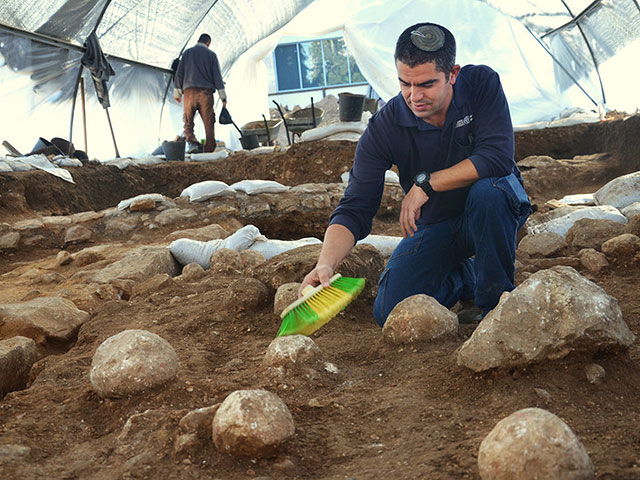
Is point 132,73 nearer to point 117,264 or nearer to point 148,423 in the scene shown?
point 117,264

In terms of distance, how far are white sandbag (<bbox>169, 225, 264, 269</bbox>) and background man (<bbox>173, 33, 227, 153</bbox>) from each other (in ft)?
19.0

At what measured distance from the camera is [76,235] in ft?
20.5

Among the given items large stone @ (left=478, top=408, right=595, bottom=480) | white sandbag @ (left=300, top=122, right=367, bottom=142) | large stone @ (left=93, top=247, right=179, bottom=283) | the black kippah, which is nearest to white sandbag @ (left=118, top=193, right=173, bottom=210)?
large stone @ (left=93, top=247, right=179, bottom=283)

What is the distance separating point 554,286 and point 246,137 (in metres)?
9.71

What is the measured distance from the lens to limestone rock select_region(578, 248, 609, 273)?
10.5ft

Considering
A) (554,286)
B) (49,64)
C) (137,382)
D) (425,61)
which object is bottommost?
(137,382)

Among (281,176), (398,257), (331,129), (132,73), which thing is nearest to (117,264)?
(398,257)

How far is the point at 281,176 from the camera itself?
873 centimetres

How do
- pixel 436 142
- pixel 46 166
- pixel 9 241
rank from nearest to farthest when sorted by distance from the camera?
1. pixel 436 142
2. pixel 9 241
3. pixel 46 166

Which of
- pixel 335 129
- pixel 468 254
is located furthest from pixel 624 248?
pixel 335 129

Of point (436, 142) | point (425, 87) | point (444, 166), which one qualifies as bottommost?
point (444, 166)

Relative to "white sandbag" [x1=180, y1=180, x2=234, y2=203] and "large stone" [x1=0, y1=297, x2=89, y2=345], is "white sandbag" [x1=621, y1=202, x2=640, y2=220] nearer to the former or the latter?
"white sandbag" [x1=180, y1=180, x2=234, y2=203]

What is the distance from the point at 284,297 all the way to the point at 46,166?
5.95 m

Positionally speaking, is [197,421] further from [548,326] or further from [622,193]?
[622,193]
